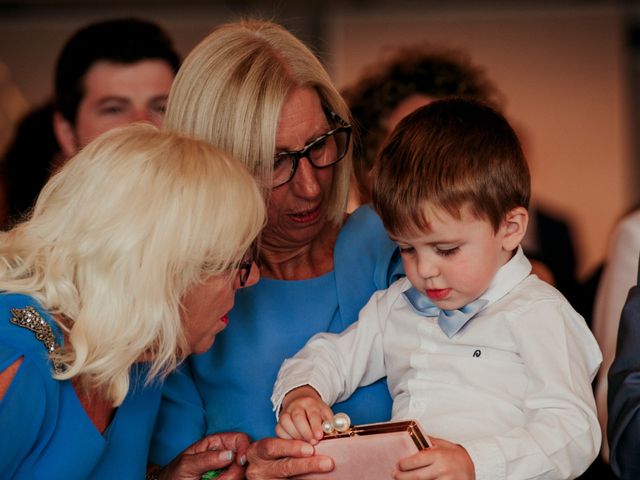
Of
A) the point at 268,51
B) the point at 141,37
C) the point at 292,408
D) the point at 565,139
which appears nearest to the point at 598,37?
the point at 565,139

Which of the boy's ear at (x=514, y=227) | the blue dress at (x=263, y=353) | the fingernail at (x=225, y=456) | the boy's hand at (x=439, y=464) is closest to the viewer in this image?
the boy's hand at (x=439, y=464)

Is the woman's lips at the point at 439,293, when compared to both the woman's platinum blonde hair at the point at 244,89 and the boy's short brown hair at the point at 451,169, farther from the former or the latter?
the woman's platinum blonde hair at the point at 244,89

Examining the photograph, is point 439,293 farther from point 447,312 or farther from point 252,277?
point 252,277

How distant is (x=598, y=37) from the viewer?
6711mm

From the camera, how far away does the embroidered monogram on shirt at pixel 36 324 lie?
1.98 m

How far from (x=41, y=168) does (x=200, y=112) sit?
1.65 metres

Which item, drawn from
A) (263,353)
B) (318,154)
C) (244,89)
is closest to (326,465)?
(263,353)

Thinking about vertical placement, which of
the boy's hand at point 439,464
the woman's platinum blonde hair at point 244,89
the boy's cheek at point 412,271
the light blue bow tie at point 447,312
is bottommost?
the boy's hand at point 439,464

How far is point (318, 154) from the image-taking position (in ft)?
7.95

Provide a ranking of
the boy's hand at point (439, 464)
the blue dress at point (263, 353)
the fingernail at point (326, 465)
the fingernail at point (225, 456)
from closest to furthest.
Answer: the boy's hand at point (439, 464), the fingernail at point (326, 465), the fingernail at point (225, 456), the blue dress at point (263, 353)

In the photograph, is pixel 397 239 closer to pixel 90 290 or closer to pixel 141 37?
pixel 90 290

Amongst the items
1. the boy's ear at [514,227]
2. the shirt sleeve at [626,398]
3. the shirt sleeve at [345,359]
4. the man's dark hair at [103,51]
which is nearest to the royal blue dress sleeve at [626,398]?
the shirt sleeve at [626,398]

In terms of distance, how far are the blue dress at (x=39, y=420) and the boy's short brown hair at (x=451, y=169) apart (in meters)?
0.72

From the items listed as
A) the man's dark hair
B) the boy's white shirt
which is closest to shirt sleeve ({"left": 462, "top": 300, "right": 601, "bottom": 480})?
the boy's white shirt
